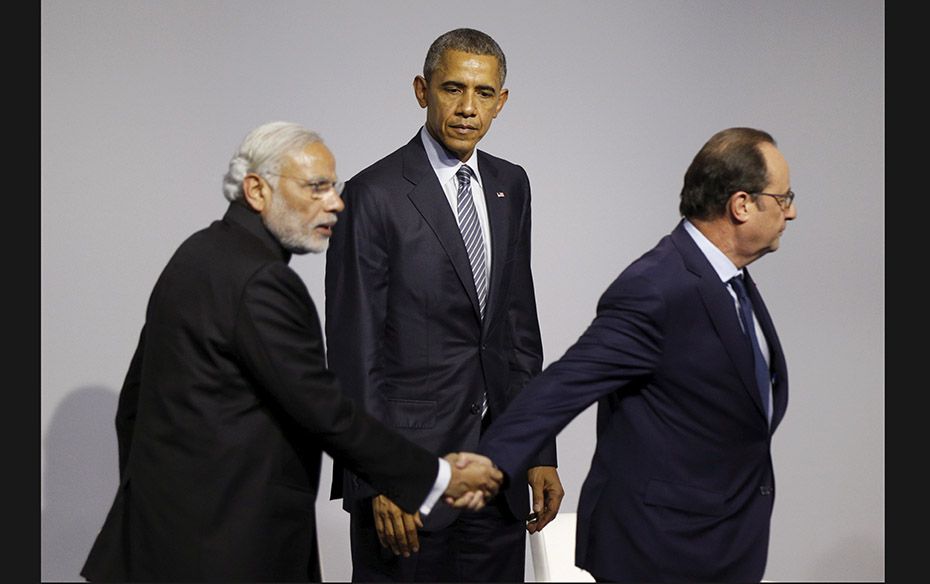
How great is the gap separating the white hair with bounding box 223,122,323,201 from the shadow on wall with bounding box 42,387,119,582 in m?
1.92

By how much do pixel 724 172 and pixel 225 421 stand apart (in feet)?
3.90

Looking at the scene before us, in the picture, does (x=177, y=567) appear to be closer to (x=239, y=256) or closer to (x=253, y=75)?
(x=239, y=256)

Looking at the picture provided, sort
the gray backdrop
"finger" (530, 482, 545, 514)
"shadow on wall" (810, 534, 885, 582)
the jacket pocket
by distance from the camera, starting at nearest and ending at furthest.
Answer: the jacket pocket, "finger" (530, 482, 545, 514), the gray backdrop, "shadow on wall" (810, 534, 885, 582)

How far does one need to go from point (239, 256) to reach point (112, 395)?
201cm

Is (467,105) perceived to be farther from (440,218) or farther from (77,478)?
(77,478)

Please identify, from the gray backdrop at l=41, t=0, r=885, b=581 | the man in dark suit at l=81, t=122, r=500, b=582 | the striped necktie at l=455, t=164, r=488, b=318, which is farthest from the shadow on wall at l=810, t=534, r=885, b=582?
the man in dark suit at l=81, t=122, r=500, b=582

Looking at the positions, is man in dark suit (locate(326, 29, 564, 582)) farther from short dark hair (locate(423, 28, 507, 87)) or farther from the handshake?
the handshake

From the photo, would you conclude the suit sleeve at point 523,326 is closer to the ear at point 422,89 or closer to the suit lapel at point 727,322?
the ear at point 422,89

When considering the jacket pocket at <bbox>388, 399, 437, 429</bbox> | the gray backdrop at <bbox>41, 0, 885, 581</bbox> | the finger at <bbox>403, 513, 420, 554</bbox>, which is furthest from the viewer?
the gray backdrop at <bbox>41, 0, 885, 581</bbox>

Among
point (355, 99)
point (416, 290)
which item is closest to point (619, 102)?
point (355, 99)

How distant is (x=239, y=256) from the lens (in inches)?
98.8

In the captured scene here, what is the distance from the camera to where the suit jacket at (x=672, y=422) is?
260 centimetres

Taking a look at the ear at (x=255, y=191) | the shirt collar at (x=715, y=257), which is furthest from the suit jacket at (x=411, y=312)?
the shirt collar at (x=715, y=257)

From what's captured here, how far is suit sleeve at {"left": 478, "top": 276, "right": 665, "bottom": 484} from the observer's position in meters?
2.59
